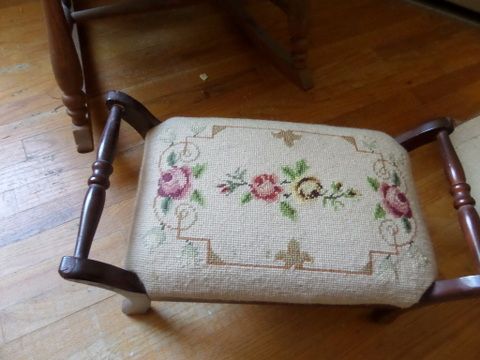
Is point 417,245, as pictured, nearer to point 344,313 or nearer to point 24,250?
point 344,313

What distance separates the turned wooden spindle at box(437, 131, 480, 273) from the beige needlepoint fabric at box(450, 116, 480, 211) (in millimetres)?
382

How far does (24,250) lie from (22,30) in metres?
0.69

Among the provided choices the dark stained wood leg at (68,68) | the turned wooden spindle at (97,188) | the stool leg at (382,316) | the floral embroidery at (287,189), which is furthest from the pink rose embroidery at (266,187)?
the dark stained wood leg at (68,68)

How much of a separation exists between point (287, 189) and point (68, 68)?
21.5 inches

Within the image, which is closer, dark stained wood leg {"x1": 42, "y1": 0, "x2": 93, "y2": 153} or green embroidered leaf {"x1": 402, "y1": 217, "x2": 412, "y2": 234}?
green embroidered leaf {"x1": 402, "y1": 217, "x2": 412, "y2": 234}

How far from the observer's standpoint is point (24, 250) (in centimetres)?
89

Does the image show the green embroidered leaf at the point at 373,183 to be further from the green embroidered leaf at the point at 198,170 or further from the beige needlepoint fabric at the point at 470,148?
the beige needlepoint fabric at the point at 470,148

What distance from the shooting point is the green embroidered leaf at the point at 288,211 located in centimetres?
61

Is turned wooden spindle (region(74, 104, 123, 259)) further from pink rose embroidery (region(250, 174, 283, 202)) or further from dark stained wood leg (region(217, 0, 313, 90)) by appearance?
dark stained wood leg (region(217, 0, 313, 90))

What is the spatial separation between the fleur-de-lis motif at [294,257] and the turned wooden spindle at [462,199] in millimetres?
239

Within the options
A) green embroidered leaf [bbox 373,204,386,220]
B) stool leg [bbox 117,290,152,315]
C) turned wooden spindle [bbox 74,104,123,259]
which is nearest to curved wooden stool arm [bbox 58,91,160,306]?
turned wooden spindle [bbox 74,104,123,259]

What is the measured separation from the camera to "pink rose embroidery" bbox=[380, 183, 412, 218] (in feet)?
2.09

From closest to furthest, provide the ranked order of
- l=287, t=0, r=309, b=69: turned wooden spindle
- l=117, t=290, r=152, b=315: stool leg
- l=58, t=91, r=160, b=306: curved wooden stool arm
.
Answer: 1. l=58, t=91, r=160, b=306: curved wooden stool arm
2. l=117, t=290, r=152, b=315: stool leg
3. l=287, t=0, r=309, b=69: turned wooden spindle

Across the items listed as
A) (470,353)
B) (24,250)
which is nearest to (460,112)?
(470,353)
